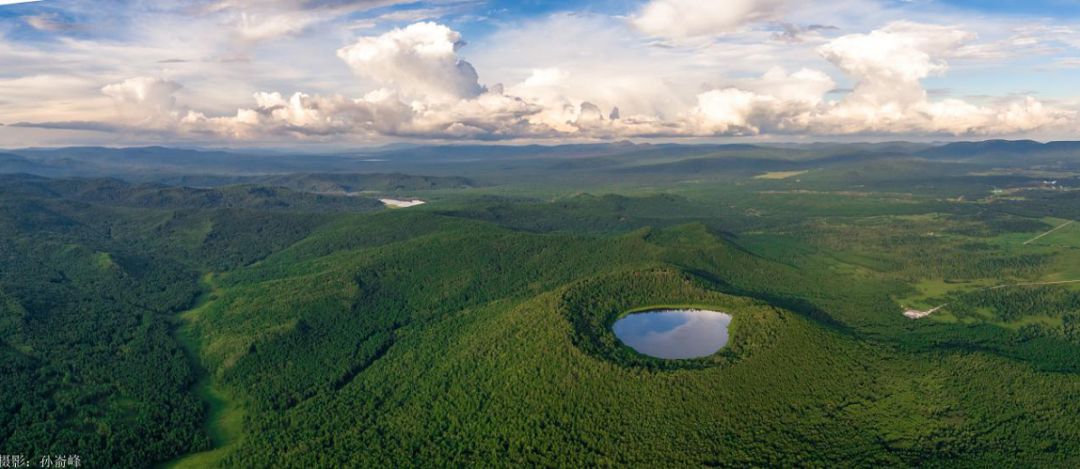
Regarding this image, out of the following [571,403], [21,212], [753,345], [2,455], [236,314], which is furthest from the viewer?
[21,212]

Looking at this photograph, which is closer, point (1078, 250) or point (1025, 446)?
point (1025, 446)

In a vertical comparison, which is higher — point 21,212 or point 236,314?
point 21,212

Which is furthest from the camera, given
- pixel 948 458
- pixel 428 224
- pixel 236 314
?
pixel 428 224

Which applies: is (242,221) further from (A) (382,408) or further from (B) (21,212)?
(A) (382,408)

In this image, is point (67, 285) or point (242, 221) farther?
point (242, 221)

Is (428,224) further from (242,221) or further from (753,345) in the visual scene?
(753,345)

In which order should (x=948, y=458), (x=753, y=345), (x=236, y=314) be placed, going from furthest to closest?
(x=236, y=314), (x=753, y=345), (x=948, y=458)

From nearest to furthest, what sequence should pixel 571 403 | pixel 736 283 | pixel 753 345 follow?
pixel 571 403 < pixel 753 345 < pixel 736 283

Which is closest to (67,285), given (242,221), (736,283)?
(242,221)

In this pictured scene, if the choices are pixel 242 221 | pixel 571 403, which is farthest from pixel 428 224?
pixel 571 403
